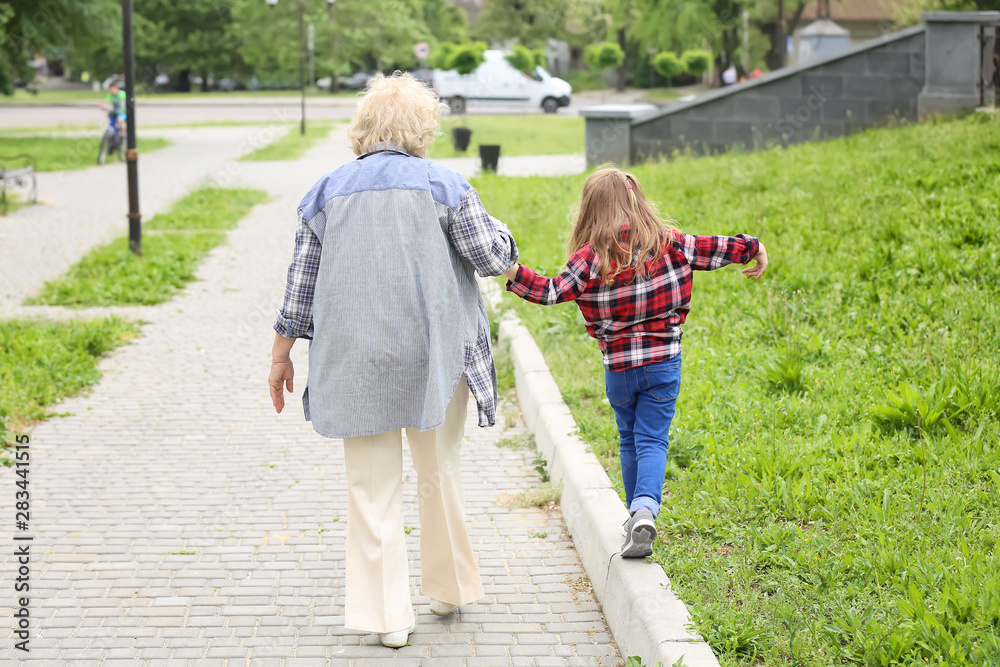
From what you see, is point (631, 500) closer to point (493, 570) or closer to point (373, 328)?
point (493, 570)

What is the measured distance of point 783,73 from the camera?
15367mm

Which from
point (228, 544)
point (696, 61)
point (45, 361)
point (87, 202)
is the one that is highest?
point (696, 61)

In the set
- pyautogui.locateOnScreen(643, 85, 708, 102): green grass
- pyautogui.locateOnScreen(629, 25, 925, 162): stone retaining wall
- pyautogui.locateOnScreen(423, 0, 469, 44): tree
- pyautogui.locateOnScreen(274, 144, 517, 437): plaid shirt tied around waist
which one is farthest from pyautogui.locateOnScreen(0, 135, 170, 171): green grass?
pyautogui.locateOnScreen(423, 0, 469, 44): tree

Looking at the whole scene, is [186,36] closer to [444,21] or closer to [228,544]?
[444,21]

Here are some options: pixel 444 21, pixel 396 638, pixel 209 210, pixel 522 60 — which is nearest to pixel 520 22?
pixel 444 21

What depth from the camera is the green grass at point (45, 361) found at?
20.6 feet

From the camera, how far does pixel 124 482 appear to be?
5289 millimetres

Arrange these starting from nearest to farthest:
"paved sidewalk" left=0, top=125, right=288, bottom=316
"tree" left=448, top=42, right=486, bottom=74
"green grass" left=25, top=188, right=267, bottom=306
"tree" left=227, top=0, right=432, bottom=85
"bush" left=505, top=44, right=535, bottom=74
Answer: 1. "green grass" left=25, top=188, right=267, bottom=306
2. "paved sidewalk" left=0, top=125, right=288, bottom=316
3. "tree" left=448, top=42, right=486, bottom=74
4. "bush" left=505, top=44, right=535, bottom=74
5. "tree" left=227, top=0, right=432, bottom=85

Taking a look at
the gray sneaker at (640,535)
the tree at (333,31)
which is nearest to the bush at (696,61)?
the tree at (333,31)

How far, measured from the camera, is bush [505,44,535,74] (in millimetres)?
43219

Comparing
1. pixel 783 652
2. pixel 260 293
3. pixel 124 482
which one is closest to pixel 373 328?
pixel 783 652

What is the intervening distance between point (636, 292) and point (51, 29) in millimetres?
25908

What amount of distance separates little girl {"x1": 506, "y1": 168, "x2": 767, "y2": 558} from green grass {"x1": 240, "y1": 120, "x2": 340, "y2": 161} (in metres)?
21.0

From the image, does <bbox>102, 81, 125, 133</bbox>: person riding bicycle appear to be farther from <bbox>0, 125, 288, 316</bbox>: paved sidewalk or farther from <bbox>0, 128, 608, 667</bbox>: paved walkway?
<bbox>0, 128, 608, 667</bbox>: paved walkway
